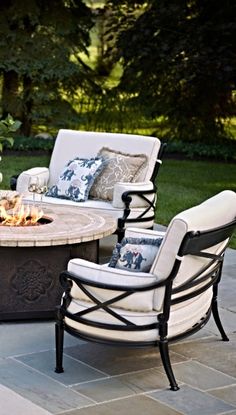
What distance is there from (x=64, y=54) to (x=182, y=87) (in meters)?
1.96

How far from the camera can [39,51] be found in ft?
47.5

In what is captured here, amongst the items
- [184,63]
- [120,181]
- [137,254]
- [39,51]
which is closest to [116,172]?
[120,181]

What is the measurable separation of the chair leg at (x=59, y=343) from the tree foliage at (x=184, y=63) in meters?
8.02

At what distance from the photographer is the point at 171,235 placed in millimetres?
4891

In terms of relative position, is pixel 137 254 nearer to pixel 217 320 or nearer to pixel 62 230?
pixel 217 320

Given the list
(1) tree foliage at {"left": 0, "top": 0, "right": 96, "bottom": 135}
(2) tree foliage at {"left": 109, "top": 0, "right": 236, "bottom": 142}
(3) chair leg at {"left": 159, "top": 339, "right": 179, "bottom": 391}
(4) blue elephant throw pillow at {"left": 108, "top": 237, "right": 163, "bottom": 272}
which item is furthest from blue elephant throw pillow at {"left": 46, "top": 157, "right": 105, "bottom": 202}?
(1) tree foliage at {"left": 0, "top": 0, "right": 96, "bottom": 135}

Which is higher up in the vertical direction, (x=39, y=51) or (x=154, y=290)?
(x=39, y=51)

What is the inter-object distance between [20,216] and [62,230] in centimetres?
44

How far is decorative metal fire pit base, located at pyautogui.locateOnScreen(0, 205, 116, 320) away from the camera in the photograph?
6000 millimetres

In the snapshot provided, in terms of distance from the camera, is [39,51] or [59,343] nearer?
[59,343]

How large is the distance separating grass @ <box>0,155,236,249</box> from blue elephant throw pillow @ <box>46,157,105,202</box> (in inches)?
60.2

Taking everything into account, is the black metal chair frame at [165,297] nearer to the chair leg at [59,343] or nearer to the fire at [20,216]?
the chair leg at [59,343]

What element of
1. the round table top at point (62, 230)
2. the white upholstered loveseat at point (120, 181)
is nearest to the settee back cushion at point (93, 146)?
the white upholstered loveseat at point (120, 181)

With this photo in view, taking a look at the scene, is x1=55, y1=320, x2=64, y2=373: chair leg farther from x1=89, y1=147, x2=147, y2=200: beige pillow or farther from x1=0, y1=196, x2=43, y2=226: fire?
x1=89, y1=147, x2=147, y2=200: beige pillow
